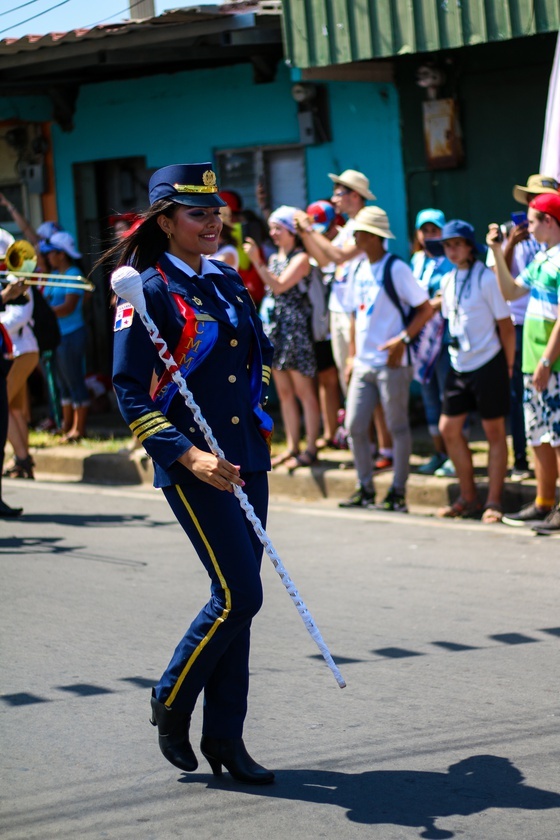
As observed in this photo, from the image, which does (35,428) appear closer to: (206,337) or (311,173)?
(311,173)

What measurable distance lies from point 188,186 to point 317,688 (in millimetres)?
2195

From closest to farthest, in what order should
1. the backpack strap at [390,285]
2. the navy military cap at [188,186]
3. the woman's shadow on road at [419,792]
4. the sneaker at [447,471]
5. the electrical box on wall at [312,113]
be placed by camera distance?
the woman's shadow on road at [419,792] → the navy military cap at [188,186] → the backpack strap at [390,285] → the sneaker at [447,471] → the electrical box on wall at [312,113]

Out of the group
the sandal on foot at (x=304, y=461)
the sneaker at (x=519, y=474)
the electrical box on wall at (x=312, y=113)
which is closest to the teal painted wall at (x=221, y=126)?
the electrical box on wall at (x=312, y=113)

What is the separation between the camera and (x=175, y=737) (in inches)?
186

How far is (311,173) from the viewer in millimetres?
13477

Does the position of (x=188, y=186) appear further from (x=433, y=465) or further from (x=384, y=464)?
(x=384, y=464)

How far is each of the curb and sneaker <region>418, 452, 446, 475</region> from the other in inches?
6.1

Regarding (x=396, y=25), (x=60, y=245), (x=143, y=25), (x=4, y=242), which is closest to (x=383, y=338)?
(x=4, y=242)

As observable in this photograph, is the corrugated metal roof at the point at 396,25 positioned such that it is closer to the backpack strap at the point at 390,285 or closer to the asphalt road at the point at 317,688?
the backpack strap at the point at 390,285

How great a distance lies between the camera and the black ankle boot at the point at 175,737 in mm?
4711

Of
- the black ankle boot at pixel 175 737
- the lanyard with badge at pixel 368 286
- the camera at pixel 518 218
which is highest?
the camera at pixel 518 218

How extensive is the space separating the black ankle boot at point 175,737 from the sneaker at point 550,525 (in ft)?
14.9

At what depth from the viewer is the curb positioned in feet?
32.4

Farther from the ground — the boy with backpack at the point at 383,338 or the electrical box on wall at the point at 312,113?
the electrical box on wall at the point at 312,113
